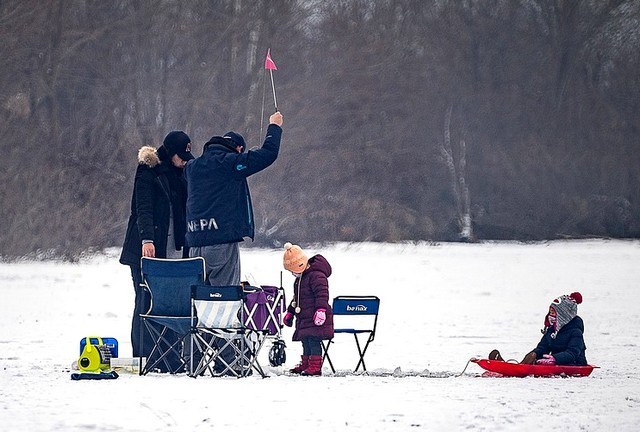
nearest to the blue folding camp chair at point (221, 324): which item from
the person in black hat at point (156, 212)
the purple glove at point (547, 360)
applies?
the person in black hat at point (156, 212)

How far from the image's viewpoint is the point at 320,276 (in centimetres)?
717

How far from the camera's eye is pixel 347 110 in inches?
1182

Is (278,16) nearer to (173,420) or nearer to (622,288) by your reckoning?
(622,288)

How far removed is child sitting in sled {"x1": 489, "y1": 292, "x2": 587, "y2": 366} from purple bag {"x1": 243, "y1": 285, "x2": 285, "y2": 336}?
120 centimetres

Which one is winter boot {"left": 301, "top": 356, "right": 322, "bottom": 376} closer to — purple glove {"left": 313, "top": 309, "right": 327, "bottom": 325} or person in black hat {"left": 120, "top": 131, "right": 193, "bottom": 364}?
purple glove {"left": 313, "top": 309, "right": 327, "bottom": 325}

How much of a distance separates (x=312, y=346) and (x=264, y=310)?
34 cm

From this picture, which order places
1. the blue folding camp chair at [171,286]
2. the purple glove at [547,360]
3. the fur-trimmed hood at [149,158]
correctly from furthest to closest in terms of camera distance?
the fur-trimmed hood at [149,158]
the purple glove at [547,360]
the blue folding camp chair at [171,286]

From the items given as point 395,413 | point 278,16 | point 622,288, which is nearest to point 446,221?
point 278,16

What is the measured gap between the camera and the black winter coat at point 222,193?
709 centimetres

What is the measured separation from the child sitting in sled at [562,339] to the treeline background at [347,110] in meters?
13.8

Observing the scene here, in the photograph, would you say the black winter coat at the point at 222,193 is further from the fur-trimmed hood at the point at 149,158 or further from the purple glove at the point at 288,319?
the purple glove at the point at 288,319

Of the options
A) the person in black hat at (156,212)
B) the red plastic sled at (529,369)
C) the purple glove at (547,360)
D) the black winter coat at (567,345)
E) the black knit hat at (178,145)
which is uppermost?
the black knit hat at (178,145)

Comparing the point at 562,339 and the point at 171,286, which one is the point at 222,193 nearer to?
the point at 171,286

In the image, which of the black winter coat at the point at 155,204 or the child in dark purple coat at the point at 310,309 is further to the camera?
the black winter coat at the point at 155,204
